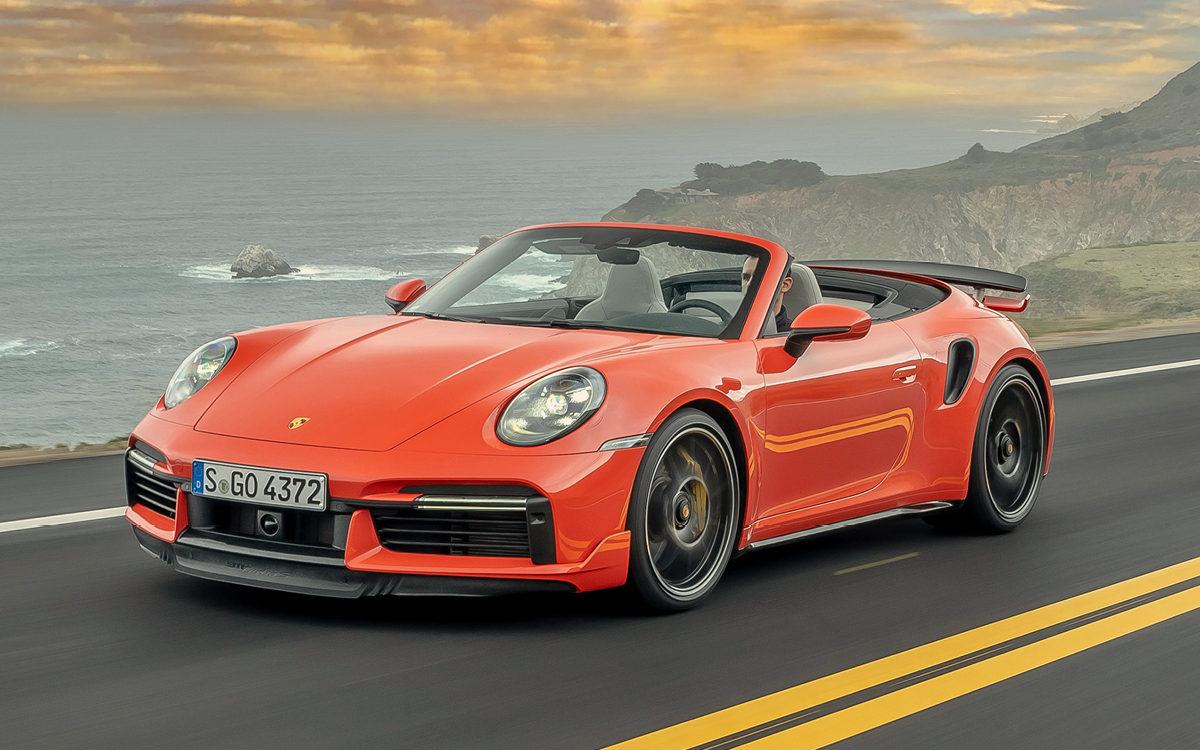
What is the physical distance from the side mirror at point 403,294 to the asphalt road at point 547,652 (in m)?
1.40

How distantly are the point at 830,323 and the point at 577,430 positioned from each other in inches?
44.5

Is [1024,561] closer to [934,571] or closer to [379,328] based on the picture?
[934,571]

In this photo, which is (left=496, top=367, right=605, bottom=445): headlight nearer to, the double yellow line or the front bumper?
the front bumper

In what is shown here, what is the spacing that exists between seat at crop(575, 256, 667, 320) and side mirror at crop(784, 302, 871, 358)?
63cm

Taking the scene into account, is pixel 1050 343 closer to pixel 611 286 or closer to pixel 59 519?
pixel 611 286

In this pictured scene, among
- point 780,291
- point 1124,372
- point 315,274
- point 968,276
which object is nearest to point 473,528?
point 780,291

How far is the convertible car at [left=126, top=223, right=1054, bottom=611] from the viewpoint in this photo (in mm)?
4094

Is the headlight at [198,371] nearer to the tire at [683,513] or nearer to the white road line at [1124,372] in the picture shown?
the tire at [683,513]

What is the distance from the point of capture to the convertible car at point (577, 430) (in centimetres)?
409

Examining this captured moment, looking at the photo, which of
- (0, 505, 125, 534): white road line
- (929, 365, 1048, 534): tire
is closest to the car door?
(929, 365, 1048, 534): tire

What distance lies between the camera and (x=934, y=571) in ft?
17.3

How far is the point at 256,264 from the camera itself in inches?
3895

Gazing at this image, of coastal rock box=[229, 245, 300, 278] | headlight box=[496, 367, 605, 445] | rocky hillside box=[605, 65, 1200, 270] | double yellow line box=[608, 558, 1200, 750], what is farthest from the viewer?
rocky hillside box=[605, 65, 1200, 270]

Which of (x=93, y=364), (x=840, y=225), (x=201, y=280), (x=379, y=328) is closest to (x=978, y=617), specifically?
(x=379, y=328)
